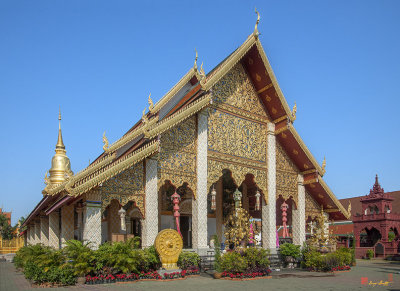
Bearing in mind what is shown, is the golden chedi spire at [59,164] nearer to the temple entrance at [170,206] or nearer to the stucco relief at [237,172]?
the temple entrance at [170,206]

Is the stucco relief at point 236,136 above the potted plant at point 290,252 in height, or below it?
above

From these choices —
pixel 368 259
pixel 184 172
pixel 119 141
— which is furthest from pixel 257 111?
pixel 368 259

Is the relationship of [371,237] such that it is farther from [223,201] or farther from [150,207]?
[150,207]

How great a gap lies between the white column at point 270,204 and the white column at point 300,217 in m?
1.86

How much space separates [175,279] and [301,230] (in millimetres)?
8140

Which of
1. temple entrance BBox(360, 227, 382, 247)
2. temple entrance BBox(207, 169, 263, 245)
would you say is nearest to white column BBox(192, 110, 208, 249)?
temple entrance BBox(207, 169, 263, 245)

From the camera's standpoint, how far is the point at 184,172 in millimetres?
13586

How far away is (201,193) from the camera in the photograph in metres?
13.9

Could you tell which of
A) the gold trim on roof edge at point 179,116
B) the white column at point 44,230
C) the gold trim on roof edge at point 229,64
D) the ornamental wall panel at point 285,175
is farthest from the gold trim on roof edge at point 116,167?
the white column at point 44,230

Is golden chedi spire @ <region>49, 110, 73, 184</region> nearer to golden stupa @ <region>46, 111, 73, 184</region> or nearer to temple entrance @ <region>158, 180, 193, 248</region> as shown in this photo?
golden stupa @ <region>46, 111, 73, 184</region>

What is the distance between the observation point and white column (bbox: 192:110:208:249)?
45.0 ft

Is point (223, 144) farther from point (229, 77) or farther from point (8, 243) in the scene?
point (8, 243)

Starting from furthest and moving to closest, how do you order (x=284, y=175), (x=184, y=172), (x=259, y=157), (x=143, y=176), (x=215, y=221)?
(x=215, y=221)
(x=284, y=175)
(x=259, y=157)
(x=184, y=172)
(x=143, y=176)

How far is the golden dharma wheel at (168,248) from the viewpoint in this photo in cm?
1134
